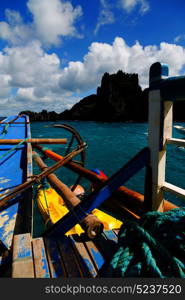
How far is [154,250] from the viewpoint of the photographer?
144 cm

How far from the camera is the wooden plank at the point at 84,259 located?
1.71 m

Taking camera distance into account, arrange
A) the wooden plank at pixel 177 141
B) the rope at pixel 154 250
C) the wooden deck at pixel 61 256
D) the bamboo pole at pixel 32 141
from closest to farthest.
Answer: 1. the rope at pixel 154 250
2. the wooden deck at pixel 61 256
3. the wooden plank at pixel 177 141
4. the bamboo pole at pixel 32 141

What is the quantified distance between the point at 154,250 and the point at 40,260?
43.5 inches

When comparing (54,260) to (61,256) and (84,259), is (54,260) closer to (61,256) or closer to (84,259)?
(61,256)

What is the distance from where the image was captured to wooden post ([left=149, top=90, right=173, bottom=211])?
1.91 m

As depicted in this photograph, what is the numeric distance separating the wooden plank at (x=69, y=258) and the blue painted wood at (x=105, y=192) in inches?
6.2

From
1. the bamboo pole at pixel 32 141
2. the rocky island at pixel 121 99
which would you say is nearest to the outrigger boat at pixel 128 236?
the bamboo pole at pixel 32 141

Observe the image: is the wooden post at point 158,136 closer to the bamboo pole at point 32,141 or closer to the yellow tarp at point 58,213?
the yellow tarp at point 58,213

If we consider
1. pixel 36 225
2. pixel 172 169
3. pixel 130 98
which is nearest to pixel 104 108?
pixel 130 98

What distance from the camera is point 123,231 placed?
172 cm

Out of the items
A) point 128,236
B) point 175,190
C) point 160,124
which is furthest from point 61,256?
point 160,124

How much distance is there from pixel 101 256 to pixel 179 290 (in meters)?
0.87

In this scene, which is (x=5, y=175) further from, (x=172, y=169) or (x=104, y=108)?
(x=104, y=108)

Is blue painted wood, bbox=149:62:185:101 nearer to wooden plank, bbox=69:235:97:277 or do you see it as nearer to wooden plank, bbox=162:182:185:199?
wooden plank, bbox=162:182:185:199
